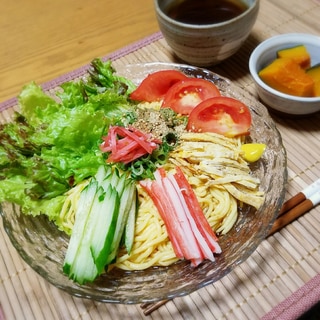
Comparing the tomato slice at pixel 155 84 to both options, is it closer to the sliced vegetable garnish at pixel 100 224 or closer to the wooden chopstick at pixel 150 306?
the sliced vegetable garnish at pixel 100 224

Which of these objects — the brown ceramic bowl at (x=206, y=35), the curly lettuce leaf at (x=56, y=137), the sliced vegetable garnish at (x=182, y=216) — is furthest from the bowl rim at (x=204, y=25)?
the sliced vegetable garnish at (x=182, y=216)

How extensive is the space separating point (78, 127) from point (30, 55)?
97cm

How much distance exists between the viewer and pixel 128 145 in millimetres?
1562

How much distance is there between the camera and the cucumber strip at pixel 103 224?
128cm

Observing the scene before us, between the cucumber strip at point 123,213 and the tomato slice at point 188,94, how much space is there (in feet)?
1.51

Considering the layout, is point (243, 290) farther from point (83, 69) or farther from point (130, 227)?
A: point (83, 69)

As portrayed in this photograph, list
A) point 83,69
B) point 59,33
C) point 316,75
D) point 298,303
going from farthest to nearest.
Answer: point 59,33 < point 83,69 < point 316,75 < point 298,303

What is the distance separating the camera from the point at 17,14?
8.80 feet

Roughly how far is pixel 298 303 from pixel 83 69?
1554 millimetres

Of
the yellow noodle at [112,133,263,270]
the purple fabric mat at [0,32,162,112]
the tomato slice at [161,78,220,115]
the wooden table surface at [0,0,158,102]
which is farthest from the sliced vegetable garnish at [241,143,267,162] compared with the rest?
the wooden table surface at [0,0,158,102]

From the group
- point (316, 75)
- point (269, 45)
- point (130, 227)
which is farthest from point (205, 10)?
point (130, 227)

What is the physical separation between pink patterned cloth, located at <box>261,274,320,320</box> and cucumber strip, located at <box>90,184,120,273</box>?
1.80ft

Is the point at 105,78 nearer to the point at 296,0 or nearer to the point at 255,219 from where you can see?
the point at 255,219

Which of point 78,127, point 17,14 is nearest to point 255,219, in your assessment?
point 78,127
